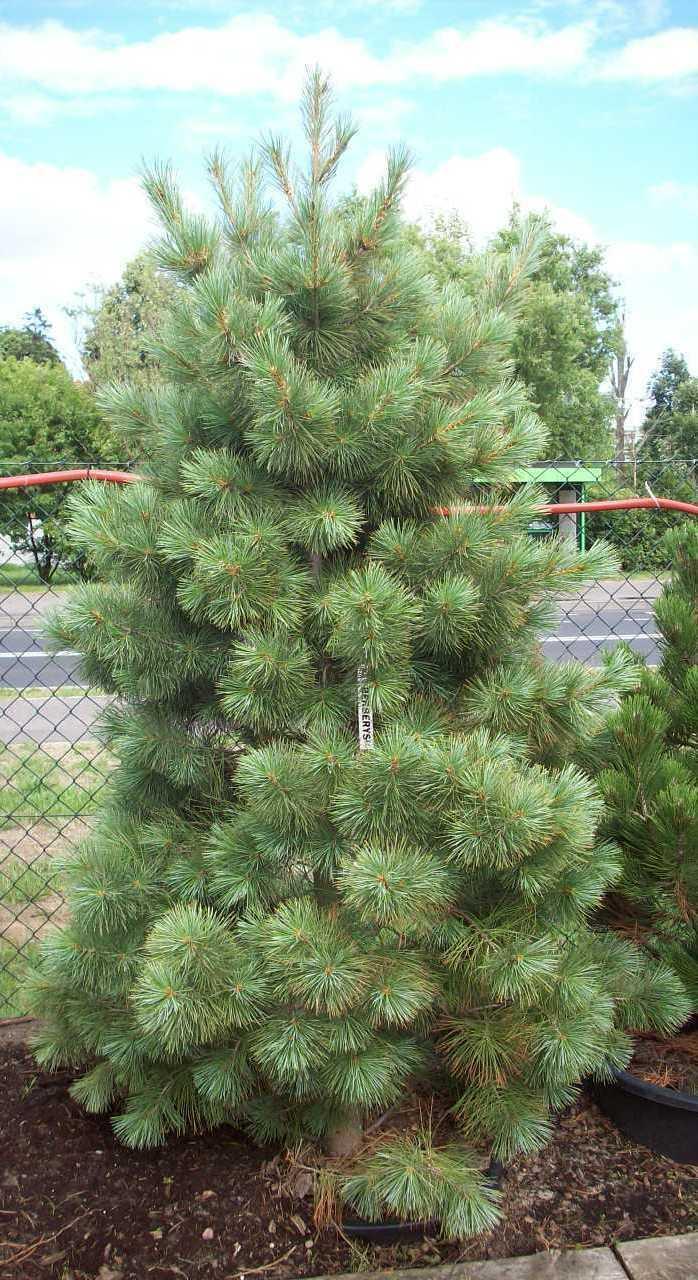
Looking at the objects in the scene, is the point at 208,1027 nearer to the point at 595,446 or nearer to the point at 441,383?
the point at 441,383

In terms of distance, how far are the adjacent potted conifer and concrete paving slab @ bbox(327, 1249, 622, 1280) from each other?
461 millimetres

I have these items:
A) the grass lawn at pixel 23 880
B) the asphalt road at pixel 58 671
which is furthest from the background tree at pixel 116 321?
the grass lawn at pixel 23 880

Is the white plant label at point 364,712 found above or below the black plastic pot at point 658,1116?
above

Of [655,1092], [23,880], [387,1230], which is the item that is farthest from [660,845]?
[23,880]

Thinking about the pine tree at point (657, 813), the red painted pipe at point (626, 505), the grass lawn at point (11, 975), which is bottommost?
the grass lawn at point (11, 975)

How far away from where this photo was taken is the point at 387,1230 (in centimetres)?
208

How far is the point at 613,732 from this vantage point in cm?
264

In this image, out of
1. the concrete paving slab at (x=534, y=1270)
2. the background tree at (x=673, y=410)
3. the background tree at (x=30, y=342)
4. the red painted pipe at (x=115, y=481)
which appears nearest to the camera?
the concrete paving slab at (x=534, y=1270)

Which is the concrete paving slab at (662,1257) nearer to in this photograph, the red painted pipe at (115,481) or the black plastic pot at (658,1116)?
the black plastic pot at (658,1116)

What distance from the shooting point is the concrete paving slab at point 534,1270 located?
202 centimetres

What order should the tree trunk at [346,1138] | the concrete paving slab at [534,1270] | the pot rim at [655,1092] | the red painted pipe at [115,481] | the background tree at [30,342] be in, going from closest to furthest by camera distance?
the concrete paving slab at [534,1270], the tree trunk at [346,1138], the pot rim at [655,1092], the red painted pipe at [115,481], the background tree at [30,342]

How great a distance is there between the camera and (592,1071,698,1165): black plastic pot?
2.42m

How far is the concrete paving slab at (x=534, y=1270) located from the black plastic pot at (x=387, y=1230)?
8cm

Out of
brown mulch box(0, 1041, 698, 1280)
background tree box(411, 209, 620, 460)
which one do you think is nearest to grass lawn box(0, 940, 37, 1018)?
brown mulch box(0, 1041, 698, 1280)
